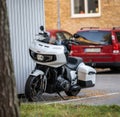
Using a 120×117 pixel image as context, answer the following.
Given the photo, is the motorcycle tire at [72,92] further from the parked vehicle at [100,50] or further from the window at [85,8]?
the window at [85,8]

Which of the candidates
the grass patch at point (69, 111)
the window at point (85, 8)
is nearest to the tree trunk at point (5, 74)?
the grass patch at point (69, 111)

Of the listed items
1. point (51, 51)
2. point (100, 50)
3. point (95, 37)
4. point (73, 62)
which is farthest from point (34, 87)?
point (95, 37)

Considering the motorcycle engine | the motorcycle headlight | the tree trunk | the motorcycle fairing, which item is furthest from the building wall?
the tree trunk

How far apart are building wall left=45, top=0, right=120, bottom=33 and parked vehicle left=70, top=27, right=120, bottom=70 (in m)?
→ 9.25

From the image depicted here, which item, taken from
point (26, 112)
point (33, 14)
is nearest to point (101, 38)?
point (33, 14)

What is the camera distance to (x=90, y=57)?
1841 cm

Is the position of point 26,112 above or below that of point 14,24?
below

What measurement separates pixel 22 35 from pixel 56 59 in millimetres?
1323

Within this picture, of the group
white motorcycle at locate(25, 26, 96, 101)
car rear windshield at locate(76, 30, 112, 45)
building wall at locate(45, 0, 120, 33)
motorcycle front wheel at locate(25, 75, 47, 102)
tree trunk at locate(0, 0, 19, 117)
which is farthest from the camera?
building wall at locate(45, 0, 120, 33)

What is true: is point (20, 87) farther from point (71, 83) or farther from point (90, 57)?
point (90, 57)

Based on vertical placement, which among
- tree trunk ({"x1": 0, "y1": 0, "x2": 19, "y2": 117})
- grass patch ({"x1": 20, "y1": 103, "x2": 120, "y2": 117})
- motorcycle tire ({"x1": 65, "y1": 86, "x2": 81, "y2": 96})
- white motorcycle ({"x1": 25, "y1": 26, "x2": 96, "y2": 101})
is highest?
→ tree trunk ({"x1": 0, "y1": 0, "x2": 19, "y2": 117})

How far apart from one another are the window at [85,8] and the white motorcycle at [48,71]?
17.0 meters

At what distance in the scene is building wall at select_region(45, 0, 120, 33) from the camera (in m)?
27.8

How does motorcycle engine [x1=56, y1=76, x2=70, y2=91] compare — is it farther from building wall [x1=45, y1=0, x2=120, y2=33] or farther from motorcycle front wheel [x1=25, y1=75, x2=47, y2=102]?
building wall [x1=45, y1=0, x2=120, y2=33]
